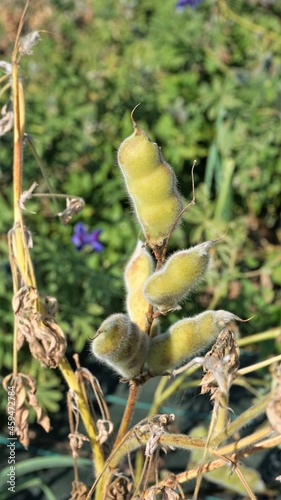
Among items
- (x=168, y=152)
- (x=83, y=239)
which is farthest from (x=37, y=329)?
(x=168, y=152)

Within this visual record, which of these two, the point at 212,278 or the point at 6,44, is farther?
the point at 6,44

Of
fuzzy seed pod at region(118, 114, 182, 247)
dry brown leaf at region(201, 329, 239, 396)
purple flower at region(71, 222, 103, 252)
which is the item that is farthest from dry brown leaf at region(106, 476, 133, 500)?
purple flower at region(71, 222, 103, 252)

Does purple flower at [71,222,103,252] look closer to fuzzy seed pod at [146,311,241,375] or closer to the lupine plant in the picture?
the lupine plant

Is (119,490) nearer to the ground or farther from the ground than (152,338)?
nearer to the ground

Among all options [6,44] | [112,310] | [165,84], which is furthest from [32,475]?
[6,44]

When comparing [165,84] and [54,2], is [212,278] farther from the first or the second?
[54,2]

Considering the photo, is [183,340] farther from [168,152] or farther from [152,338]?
[168,152]

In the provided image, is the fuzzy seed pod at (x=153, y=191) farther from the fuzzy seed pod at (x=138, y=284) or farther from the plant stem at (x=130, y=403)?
the plant stem at (x=130, y=403)

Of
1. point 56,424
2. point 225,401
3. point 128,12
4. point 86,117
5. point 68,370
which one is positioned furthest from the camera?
point 128,12
